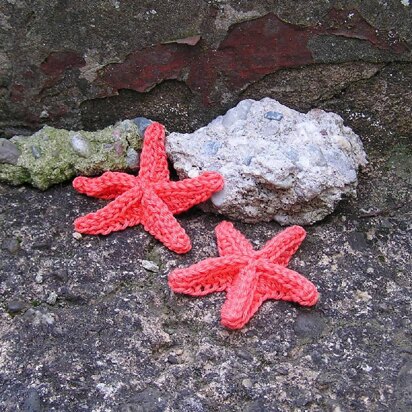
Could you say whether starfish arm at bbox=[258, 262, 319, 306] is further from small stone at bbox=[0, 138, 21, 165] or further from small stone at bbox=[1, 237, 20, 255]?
small stone at bbox=[0, 138, 21, 165]

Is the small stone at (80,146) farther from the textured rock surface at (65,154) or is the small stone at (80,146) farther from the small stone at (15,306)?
the small stone at (15,306)

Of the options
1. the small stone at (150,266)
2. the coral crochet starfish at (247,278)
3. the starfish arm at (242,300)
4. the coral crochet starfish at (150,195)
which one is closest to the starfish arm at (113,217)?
the coral crochet starfish at (150,195)

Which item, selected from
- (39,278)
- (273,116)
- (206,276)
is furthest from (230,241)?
(39,278)

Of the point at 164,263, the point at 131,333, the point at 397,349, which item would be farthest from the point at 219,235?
the point at 397,349

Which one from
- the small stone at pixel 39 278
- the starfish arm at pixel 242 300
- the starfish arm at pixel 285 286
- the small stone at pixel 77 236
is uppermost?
the starfish arm at pixel 285 286

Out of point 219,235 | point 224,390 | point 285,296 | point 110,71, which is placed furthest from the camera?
point 110,71

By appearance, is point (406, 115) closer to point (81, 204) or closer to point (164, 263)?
point (164, 263)
